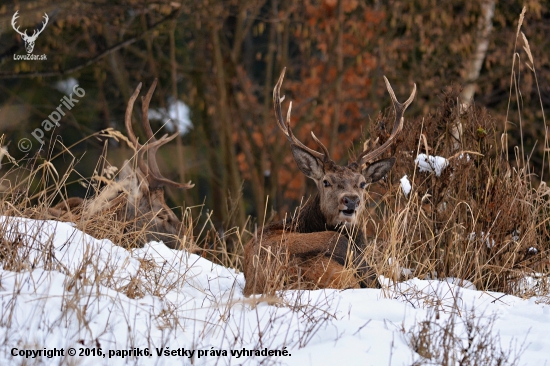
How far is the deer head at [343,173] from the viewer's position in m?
6.18

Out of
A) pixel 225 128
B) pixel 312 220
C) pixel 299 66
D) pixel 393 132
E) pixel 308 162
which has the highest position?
pixel 299 66

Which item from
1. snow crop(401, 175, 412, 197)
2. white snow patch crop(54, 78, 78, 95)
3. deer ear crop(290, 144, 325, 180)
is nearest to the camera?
snow crop(401, 175, 412, 197)

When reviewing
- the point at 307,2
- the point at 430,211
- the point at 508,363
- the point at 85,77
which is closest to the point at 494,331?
the point at 508,363

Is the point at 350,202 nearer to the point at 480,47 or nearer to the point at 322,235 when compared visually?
the point at 322,235

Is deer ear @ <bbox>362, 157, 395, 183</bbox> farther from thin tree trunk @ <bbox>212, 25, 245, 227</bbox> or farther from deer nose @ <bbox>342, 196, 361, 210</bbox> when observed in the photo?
thin tree trunk @ <bbox>212, 25, 245, 227</bbox>

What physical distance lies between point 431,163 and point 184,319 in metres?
2.74

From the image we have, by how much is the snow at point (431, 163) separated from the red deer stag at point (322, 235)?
0.76 ft

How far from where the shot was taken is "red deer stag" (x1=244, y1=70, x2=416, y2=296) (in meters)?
4.95

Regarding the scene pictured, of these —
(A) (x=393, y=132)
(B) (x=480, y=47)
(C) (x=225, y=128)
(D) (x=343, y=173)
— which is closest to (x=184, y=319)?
(D) (x=343, y=173)

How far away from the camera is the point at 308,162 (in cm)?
669

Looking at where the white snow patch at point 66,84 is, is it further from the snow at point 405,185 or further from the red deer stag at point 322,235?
the snow at point 405,185

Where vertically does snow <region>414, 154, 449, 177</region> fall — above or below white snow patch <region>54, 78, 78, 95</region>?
below

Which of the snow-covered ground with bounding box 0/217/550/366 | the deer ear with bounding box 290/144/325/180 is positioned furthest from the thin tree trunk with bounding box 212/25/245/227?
the snow-covered ground with bounding box 0/217/550/366

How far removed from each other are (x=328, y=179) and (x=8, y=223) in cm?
272
